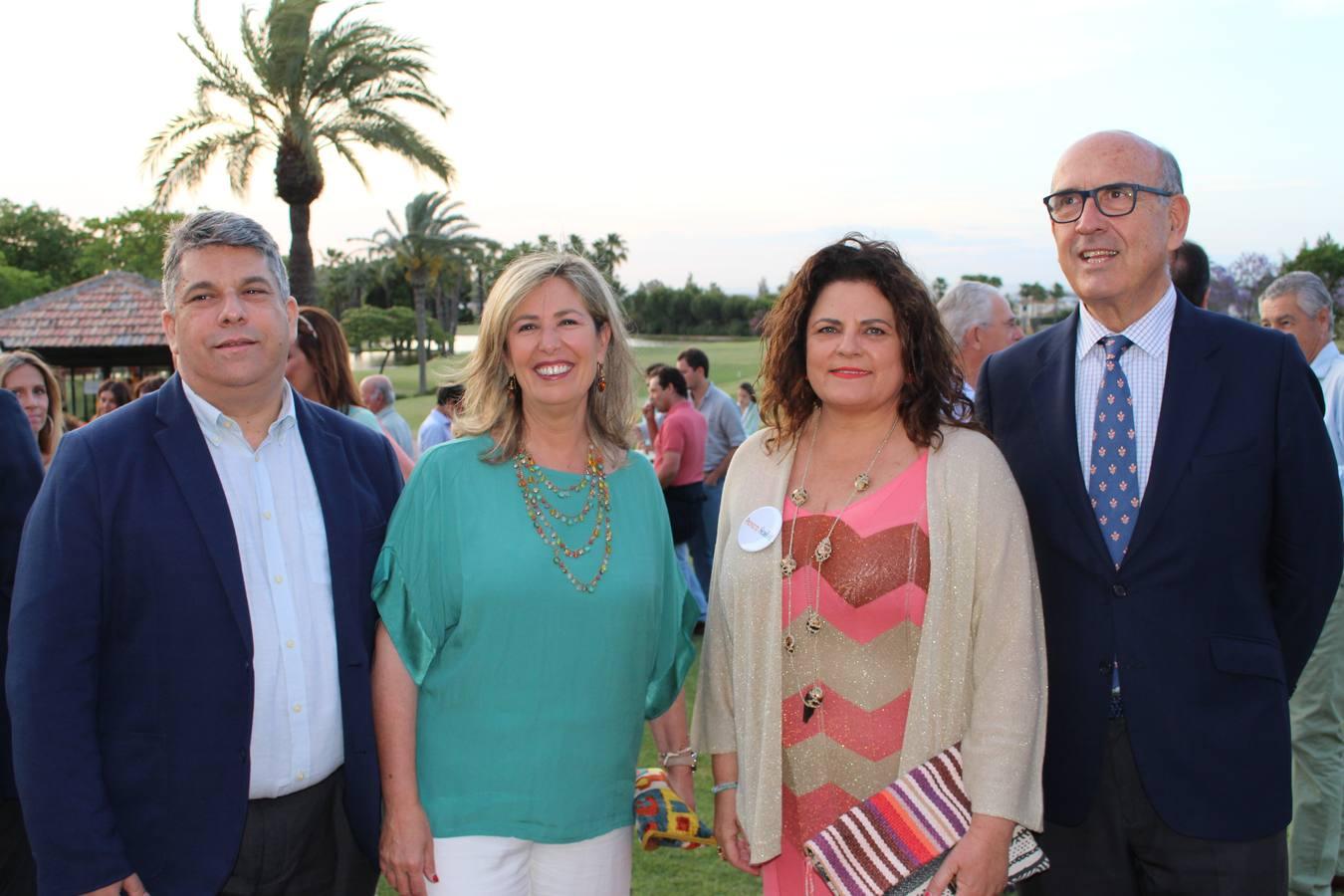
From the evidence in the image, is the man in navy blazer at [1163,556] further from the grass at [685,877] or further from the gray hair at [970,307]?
the gray hair at [970,307]

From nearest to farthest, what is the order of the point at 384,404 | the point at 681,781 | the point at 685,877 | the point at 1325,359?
1. the point at 681,781
2. the point at 685,877
3. the point at 1325,359
4. the point at 384,404

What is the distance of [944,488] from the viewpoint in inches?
95.2

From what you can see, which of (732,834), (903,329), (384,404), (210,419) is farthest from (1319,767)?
(384,404)

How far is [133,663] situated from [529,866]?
3.57ft

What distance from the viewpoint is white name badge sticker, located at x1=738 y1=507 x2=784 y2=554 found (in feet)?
8.25

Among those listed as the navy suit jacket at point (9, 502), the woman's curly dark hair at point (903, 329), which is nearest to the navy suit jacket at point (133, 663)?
the navy suit jacket at point (9, 502)

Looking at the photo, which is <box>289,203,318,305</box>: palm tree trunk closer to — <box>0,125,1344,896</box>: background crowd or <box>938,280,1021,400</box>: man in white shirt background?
Answer: <box>938,280,1021,400</box>: man in white shirt background

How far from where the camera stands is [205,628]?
231 centimetres

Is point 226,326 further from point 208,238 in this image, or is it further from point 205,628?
point 205,628

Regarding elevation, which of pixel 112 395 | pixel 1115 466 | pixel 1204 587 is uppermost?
pixel 1115 466

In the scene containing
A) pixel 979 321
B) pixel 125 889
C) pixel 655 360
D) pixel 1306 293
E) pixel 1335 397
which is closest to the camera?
pixel 125 889

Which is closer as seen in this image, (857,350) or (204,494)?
(204,494)

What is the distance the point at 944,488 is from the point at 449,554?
1248mm

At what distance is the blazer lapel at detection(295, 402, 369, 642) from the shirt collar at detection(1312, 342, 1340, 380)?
4.92m
